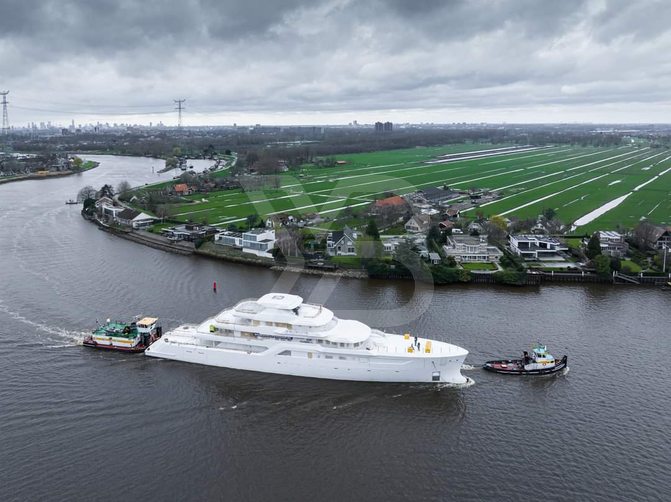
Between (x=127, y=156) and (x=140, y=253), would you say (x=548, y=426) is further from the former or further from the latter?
(x=127, y=156)

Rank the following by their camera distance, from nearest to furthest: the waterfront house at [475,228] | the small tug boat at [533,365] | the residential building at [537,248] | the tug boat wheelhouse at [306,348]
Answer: the tug boat wheelhouse at [306,348] < the small tug boat at [533,365] < the residential building at [537,248] < the waterfront house at [475,228]

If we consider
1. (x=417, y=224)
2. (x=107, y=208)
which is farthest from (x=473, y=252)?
(x=107, y=208)

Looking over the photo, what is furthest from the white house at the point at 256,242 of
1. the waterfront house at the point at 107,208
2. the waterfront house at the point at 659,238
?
the waterfront house at the point at 659,238

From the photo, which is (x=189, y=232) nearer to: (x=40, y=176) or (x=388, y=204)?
(x=388, y=204)

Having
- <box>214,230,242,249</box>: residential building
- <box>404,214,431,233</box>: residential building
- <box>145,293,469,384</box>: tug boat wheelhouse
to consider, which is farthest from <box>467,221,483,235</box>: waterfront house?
<box>145,293,469,384</box>: tug boat wheelhouse

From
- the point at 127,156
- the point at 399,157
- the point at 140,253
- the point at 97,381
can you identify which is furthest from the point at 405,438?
the point at 127,156

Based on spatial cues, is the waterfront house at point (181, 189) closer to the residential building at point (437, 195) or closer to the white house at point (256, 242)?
the white house at point (256, 242)
